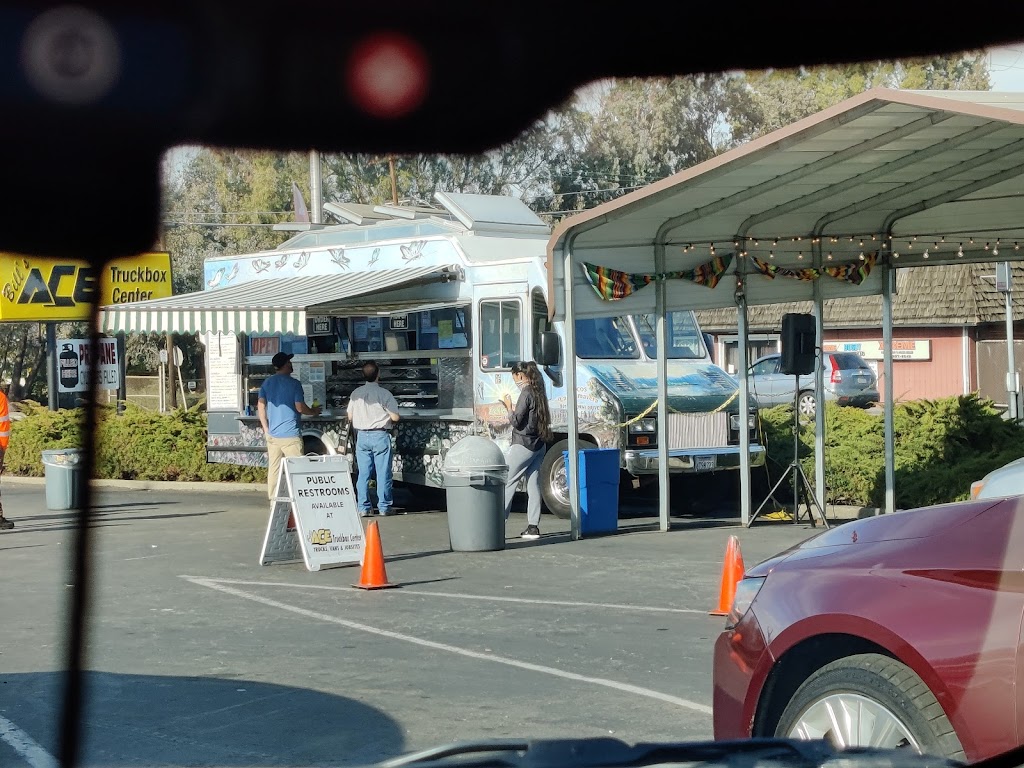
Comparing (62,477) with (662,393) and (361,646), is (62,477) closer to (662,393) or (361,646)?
(662,393)

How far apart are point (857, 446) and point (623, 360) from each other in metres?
3.04

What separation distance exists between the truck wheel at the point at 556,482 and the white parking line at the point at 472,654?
5473 mm

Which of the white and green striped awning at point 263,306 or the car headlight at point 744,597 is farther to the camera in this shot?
the white and green striped awning at point 263,306

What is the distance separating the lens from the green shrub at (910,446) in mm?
16078

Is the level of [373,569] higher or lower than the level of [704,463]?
lower

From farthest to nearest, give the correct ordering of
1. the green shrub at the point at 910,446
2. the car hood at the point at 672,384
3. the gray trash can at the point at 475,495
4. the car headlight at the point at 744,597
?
1. the green shrub at the point at 910,446
2. the car hood at the point at 672,384
3. the gray trash can at the point at 475,495
4. the car headlight at the point at 744,597

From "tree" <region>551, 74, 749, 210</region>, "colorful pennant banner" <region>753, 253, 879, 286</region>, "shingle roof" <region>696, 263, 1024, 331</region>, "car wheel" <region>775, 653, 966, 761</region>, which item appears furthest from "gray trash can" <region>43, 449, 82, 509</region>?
"tree" <region>551, 74, 749, 210</region>

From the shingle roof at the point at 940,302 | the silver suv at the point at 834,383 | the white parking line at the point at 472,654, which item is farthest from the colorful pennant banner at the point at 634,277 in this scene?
the shingle roof at the point at 940,302

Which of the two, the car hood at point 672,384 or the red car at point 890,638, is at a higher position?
the car hood at point 672,384

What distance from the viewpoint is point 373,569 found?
11.1 m

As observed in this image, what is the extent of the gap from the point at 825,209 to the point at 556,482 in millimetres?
4380

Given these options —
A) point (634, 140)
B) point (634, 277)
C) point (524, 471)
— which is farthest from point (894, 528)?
point (634, 140)

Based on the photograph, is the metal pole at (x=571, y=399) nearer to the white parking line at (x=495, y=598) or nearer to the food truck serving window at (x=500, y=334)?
the food truck serving window at (x=500, y=334)

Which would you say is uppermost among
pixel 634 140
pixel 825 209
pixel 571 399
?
pixel 634 140
